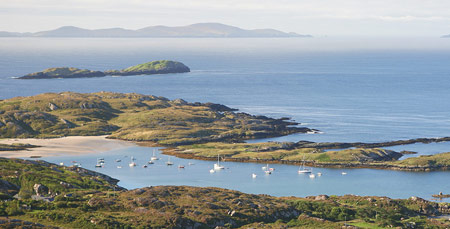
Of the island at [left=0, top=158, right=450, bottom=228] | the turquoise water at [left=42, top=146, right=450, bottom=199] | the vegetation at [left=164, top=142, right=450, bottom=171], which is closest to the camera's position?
the island at [left=0, top=158, right=450, bottom=228]

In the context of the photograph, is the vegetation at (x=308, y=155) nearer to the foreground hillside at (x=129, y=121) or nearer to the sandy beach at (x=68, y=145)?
the foreground hillside at (x=129, y=121)

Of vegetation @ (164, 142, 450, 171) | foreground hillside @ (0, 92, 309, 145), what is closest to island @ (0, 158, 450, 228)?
vegetation @ (164, 142, 450, 171)

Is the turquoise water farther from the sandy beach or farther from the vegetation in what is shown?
the sandy beach

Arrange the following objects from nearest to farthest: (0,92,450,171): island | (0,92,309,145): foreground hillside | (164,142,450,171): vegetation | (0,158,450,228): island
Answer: (0,158,450,228): island < (164,142,450,171): vegetation < (0,92,450,171): island < (0,92,309,145): foreground hillside

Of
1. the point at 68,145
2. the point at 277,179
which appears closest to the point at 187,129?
the point at 68,145

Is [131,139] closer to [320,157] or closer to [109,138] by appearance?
[109,138]
